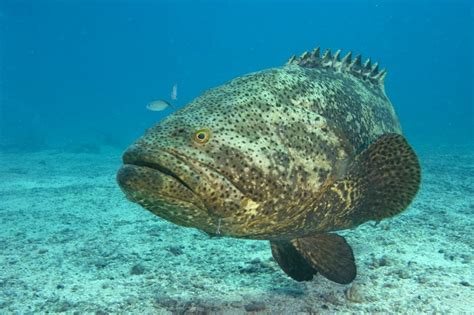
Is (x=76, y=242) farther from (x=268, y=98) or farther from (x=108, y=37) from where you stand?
(x=108, y=37)

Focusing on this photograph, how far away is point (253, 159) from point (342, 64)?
270cm

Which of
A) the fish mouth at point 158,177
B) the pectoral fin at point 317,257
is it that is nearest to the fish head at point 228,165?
the fish mouth at point 158,177

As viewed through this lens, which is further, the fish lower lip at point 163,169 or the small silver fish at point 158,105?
the small silver fish at point 158,105

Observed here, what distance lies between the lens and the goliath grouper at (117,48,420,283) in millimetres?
2604

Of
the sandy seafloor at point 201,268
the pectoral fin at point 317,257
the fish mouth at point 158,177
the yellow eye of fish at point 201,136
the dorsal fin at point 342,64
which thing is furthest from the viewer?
the dorsal fin at point 342,64

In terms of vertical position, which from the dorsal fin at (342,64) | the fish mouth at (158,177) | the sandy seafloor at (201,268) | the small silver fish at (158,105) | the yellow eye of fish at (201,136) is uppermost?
the small silver fish at (158,105)

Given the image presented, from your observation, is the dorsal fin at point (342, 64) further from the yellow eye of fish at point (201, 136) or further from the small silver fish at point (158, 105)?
the small silver fish at point (158, 105)

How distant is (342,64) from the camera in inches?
188

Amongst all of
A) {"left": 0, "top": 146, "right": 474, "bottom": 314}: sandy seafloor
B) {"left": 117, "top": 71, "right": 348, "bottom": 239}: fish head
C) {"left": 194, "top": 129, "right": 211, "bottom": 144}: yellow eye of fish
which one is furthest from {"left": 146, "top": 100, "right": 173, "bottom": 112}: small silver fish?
{"left": 194, "top": 129, "right": 211, "bottom": 144}: yellow eye of fish

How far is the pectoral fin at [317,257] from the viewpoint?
3920 mm

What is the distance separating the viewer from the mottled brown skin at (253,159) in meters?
2.58

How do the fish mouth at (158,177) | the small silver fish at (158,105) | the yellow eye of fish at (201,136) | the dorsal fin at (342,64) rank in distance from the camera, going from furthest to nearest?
1. the small silver fish at (158,105)
2. the dorsal fin at (342,64)
3. the yellow eye of fish at (201,136)
4. the fish mouth at (158,177)

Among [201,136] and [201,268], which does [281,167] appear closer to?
[201,136]

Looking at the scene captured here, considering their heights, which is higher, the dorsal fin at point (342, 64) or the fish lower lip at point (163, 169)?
the dorsal fin at point (342, 64)
